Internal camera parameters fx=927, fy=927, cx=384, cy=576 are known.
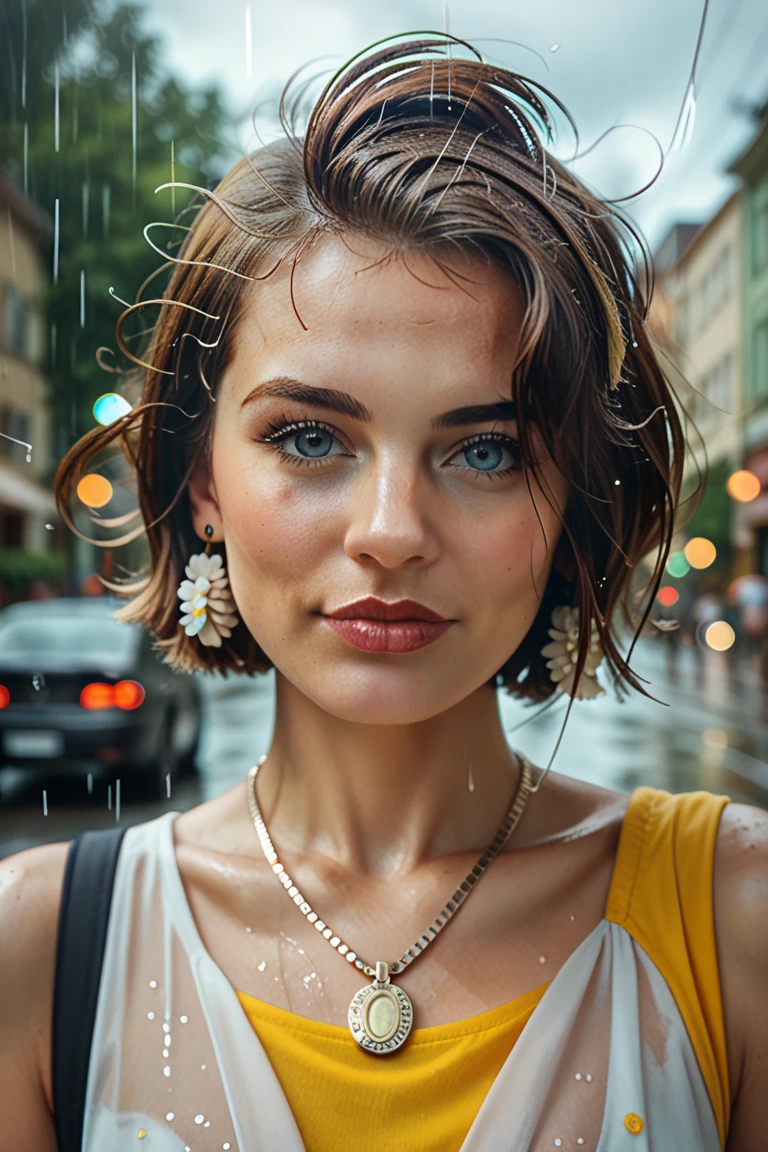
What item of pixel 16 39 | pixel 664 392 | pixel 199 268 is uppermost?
pixel 16 39

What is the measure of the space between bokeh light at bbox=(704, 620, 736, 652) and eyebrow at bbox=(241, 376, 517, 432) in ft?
1.37

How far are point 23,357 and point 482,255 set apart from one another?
2.45 feet

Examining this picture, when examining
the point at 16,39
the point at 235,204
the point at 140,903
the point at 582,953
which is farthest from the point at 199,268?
the point at 582,953

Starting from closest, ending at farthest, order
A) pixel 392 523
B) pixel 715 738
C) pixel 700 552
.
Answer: pixel 392 523 < pixel 700 552 < pixel 715 738

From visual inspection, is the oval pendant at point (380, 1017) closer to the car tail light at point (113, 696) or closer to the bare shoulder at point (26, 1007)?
the bare shoulder at point (26, 1007)

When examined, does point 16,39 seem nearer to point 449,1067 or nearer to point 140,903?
point 140,903

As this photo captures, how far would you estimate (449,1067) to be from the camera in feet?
2.74

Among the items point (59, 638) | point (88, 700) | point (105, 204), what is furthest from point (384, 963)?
point (59, 638)

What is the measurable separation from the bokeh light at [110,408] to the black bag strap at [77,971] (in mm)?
441

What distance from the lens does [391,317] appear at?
2.54 ft

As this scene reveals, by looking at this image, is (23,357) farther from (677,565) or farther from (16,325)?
(677,565)

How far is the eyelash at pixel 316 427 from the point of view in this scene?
0.80 metres

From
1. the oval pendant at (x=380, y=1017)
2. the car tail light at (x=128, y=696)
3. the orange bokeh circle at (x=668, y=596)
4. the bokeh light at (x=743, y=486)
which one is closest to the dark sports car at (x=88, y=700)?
the car tail light at (x=128, y=696)

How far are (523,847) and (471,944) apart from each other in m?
0.12
